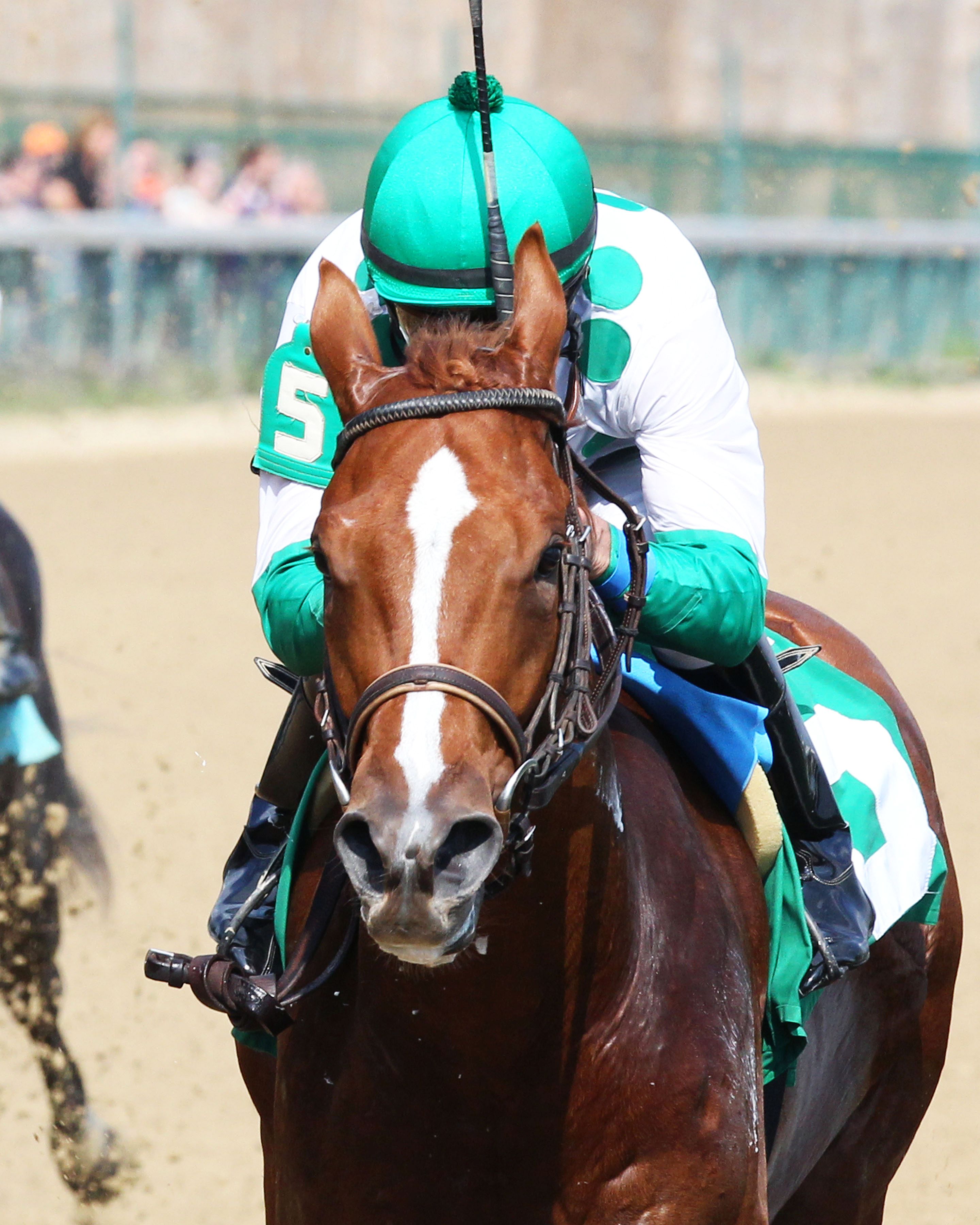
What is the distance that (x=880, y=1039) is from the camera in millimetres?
3475

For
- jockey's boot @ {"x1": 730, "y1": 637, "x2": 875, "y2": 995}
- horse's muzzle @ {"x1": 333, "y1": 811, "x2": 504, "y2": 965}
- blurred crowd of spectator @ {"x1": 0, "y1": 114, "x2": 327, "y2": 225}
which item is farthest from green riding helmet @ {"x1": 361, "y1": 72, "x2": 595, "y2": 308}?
blurred crowd of spectator @ {"x1": 0, "y1": 114, "x2": 327, "y2": 225}

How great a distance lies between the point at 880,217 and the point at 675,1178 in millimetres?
12940

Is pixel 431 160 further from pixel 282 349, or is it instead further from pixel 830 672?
pixel 830 672

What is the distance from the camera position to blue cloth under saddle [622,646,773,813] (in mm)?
2746

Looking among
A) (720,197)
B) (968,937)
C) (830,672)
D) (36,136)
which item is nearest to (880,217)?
(720,197)

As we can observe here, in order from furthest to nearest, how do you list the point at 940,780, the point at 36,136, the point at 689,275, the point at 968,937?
1. the point at 36,136
2. the point at 940,780
3. the point at 968,937
4. the point at 689,275

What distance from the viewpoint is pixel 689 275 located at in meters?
2.67

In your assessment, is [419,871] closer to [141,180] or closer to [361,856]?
[361,856]

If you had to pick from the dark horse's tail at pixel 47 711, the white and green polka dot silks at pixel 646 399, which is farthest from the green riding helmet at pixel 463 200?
the dark horse's tail at pixel 47 711

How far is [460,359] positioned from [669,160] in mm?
12119

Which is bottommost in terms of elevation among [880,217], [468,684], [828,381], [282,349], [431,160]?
[828,381]

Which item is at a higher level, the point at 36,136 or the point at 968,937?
the point at 36,136

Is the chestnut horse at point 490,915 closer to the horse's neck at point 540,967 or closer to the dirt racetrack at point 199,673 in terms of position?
the horse's neck at point 540,967

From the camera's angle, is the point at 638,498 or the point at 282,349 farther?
the point at 638,498
